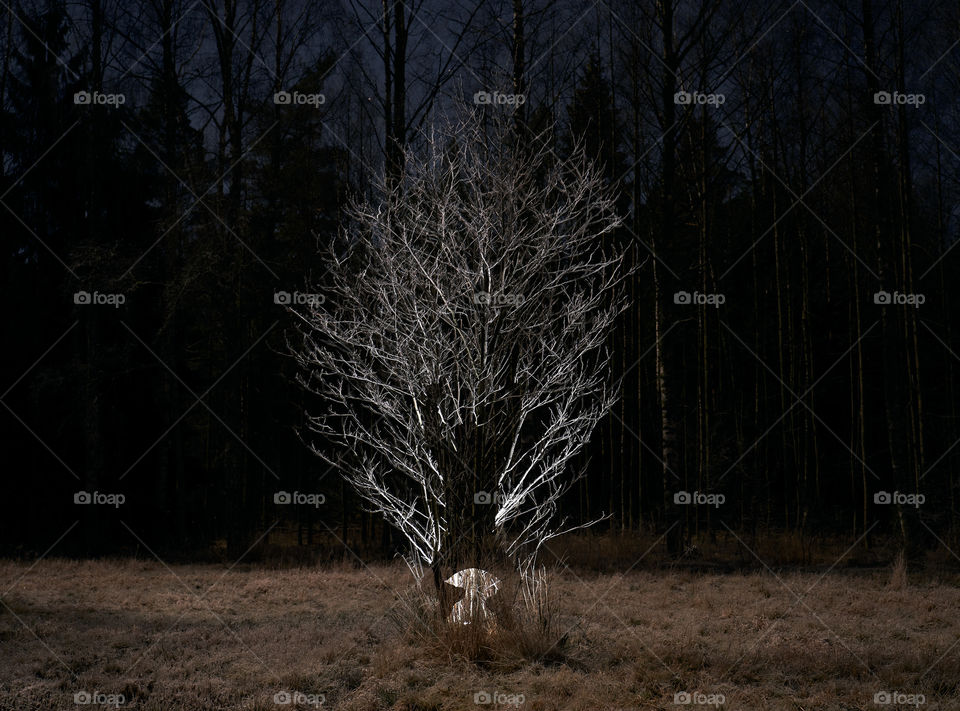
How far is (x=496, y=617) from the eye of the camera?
249 inches

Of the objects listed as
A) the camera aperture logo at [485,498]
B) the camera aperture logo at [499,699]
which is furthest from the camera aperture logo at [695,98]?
the camera aperture logo at [499,699]

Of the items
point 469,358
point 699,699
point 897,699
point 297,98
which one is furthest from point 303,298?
point 897,699

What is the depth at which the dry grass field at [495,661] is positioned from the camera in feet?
17.9

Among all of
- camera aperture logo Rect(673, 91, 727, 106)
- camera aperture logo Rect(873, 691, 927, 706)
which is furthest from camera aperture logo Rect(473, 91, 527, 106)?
camera aperture logo Rect(873, 691, 927, 706)

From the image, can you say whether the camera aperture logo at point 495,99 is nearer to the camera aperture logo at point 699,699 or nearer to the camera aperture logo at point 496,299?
the camera aperture logo at point 496,299

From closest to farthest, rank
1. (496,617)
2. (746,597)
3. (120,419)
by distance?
(496,617) → (746,597) → (120,419)

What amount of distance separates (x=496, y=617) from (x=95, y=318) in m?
11.8

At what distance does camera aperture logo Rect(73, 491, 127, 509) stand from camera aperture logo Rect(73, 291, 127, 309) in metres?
3.63

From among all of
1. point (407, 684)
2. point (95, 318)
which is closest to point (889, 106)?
point (407, 684)

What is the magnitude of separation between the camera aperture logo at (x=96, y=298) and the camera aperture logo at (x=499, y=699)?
37.1ft

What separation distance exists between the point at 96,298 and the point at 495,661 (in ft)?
37.1

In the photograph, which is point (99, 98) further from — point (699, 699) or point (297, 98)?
point (699, 699)

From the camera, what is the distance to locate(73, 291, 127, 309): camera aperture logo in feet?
45.6

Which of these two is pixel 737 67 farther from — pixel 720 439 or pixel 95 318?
pixel 95 318
